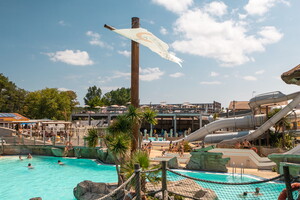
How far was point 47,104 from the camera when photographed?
138 ft

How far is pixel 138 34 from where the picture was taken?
7453 mm

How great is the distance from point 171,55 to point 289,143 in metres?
16.0

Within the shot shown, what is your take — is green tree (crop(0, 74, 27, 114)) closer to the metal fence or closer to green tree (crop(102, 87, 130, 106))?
green tree (crop(102, 87, 130, 106))

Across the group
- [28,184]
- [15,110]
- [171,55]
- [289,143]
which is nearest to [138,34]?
[171,55]

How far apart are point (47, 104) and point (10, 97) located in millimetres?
15513

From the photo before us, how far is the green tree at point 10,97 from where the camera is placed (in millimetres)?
50438

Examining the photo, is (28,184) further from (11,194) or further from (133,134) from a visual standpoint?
(133,134)

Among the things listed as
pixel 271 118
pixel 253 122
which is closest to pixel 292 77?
pixel 271 118

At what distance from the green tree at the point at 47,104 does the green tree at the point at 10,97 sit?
9382 mm

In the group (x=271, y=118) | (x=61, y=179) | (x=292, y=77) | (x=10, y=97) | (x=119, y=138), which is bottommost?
(x=61, y=179)

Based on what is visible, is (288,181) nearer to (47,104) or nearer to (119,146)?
(119,146)

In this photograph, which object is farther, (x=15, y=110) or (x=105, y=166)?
(x=15, y=110)

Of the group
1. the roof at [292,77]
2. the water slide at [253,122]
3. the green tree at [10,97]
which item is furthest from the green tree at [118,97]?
the roof at [292,77]

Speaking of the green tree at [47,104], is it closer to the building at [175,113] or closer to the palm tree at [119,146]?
the building at [175,113]
